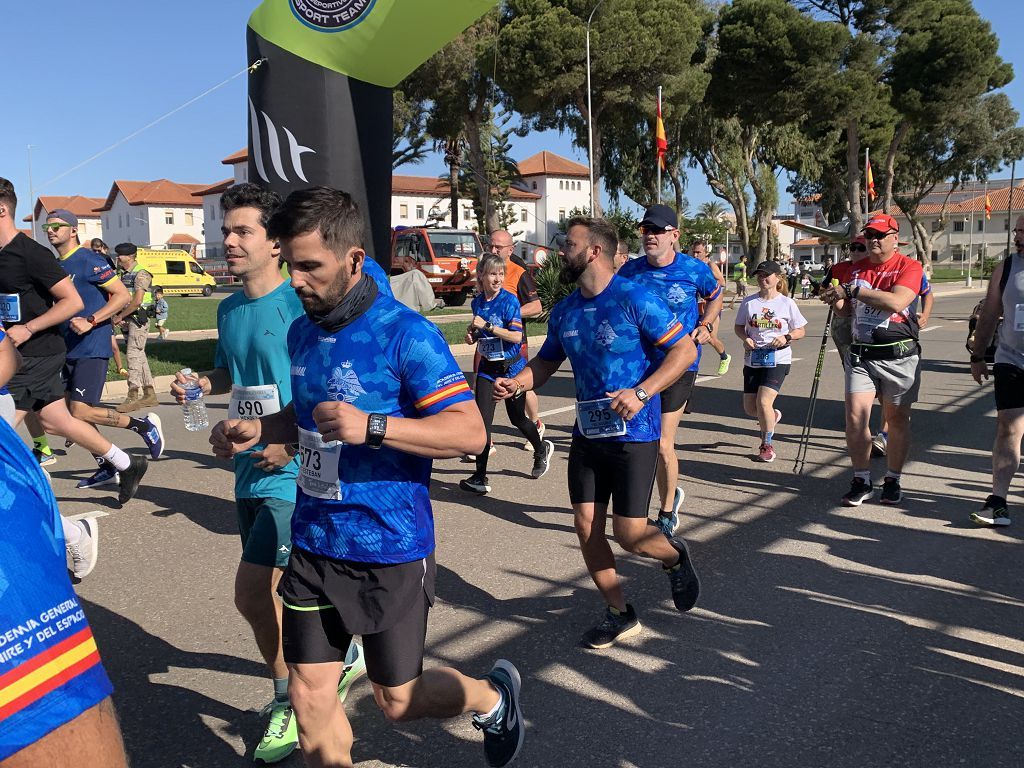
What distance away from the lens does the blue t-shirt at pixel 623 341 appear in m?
4.12

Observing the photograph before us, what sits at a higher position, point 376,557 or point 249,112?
point 249,112

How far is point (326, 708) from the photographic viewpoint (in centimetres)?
251

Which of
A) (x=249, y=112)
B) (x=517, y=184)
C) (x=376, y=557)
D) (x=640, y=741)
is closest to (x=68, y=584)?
(x=376, y=557)

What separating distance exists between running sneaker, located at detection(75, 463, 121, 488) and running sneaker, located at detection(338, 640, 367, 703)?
402 cm

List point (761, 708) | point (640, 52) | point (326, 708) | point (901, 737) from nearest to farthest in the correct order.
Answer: point (326, 708) → point (901, 737) → point (761, 708) → point (640, 52)

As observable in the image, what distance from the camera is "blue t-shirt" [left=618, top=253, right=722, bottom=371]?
609 cm

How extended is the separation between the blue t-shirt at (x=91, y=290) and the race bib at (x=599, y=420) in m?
4.73

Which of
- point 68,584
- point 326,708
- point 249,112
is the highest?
point 249,112

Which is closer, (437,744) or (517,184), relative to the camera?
(437,744)

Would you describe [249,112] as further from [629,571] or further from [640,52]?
[640,52]

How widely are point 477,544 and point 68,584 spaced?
4.39 meters

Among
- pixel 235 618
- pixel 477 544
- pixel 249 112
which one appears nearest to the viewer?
pixel 235 618

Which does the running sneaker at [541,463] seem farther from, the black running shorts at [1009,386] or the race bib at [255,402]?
the race bib at [255,402]

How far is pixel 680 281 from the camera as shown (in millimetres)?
6184
